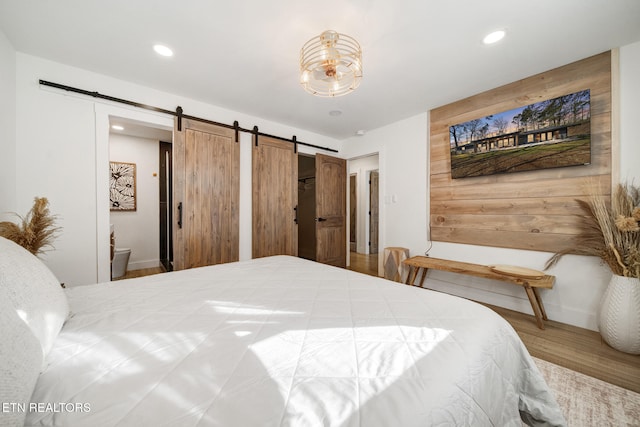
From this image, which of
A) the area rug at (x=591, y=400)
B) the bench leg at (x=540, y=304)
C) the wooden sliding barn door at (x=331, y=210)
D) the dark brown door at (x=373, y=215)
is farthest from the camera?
the dark brown door at (x=373, y=215)

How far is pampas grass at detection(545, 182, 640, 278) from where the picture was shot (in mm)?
1897

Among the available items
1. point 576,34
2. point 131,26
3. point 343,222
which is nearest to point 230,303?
point 131,26

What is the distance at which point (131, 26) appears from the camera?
6.10 feet

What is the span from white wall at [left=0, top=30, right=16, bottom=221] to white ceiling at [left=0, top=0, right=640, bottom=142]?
174 millimetres

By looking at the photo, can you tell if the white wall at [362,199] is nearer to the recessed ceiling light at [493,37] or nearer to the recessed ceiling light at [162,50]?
the recessed ceiling light at [493,37]

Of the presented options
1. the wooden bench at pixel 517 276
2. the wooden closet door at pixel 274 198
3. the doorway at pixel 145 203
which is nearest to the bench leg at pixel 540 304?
the wooden bench at pixel 517 276

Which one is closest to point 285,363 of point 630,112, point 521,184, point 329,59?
point 329,59

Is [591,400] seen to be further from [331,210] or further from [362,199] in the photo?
[362,199]

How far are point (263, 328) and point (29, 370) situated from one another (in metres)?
0.60

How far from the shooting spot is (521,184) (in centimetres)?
265

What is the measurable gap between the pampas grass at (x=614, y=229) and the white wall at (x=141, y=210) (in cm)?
612

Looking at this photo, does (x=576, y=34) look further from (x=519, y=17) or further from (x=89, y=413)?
(x=89, y=413)

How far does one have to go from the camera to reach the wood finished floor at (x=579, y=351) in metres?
1.64

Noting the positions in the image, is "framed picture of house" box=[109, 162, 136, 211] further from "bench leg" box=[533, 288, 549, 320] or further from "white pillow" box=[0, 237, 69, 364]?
"bench leg" box=[533, 288, 549, 320]
